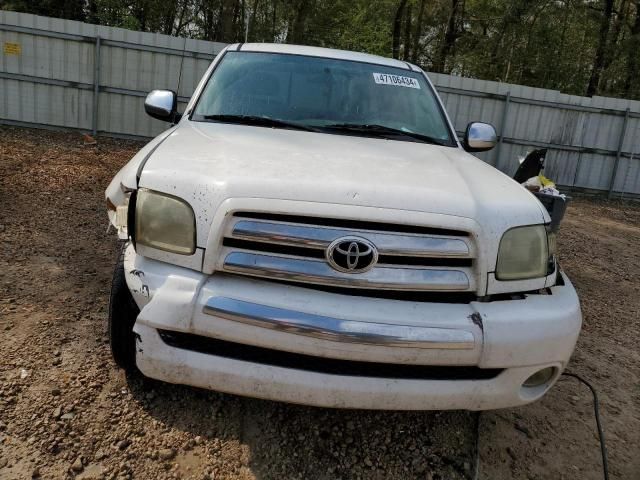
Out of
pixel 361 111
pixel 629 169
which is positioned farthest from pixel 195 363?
pixel 629 169

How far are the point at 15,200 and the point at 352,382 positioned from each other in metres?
5.07

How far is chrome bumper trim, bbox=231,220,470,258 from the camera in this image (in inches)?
75.6

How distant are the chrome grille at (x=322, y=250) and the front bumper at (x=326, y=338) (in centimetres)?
7

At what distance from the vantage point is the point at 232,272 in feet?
6.39

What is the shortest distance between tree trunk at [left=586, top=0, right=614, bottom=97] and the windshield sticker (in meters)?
20.6

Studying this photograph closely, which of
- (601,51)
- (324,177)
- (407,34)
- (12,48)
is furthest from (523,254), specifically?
(407,34)

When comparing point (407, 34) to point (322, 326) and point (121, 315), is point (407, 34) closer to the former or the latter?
point (121, 315)

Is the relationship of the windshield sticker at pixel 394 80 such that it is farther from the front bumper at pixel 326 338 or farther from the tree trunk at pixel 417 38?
the tree trunk at pixel 417 38

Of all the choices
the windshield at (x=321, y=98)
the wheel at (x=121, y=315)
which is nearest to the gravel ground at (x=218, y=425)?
the wheel at (x=121, y=315)

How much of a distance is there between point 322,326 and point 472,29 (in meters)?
25.7

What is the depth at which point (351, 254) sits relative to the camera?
1919 mm

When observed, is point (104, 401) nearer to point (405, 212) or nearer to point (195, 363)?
point (195, 363)

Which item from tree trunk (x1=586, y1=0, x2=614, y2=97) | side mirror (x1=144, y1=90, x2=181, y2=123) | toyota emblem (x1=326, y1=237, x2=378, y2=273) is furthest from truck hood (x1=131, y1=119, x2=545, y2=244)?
tree trunk (x1=586, y1=0, x2=614, y2=97)

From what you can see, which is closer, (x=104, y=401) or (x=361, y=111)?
(x=104, y=401)
